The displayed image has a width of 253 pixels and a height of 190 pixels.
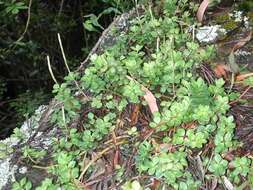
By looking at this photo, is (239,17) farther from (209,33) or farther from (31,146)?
(31,146)

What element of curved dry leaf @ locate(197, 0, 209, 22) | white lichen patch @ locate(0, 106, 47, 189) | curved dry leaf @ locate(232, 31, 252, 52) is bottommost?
white lichen patch @ locate(0, 106, 47, 189)

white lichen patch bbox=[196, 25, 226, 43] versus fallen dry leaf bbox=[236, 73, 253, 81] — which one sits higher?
white lichen patch bbox=[196, 25, 226, 43]

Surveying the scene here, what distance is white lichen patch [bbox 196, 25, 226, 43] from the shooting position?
200cm

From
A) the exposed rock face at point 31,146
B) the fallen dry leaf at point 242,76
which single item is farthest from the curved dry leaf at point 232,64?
the exposed rock face at point 31,146

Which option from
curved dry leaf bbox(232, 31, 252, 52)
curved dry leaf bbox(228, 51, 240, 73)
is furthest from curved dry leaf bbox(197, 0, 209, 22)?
curved dry leaf bbox(228, 51, 240, 73)

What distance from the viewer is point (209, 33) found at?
79.8 inches

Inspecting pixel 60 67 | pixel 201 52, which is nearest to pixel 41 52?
pixel 60 67

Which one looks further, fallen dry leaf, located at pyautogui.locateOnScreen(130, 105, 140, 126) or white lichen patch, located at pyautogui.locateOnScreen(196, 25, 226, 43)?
white lichen patch, located at pyautogui.locateOnScreen(196, 25, 226, 43)

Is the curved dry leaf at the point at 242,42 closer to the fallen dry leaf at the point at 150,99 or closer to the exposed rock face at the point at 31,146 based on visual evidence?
the fallen dry leaf at the point at 150,99

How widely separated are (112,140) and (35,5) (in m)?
2.51

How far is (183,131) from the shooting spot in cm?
146

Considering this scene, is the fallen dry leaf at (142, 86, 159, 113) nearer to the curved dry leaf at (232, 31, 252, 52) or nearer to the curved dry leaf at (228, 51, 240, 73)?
the curved dry leaf at (228, 51, 240, 73)

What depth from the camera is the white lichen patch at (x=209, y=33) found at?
A: 2.00 m

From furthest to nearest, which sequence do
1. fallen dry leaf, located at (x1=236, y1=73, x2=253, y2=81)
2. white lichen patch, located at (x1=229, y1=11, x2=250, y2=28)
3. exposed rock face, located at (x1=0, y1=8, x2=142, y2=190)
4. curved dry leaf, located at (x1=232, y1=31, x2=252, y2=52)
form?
1. white lichen patch, located at (x1=229, y1=11, x2=250, y2=28)
2. curved dry leaf, located at (x1=232, y1=31, x2=252, y2=52)
3. fallen dry leaf, located at (x1=236, y1=73, x2=253, y2=81)
4. exposed rock face, located at (x1=0, y1=8, x2=142, y2=190)
